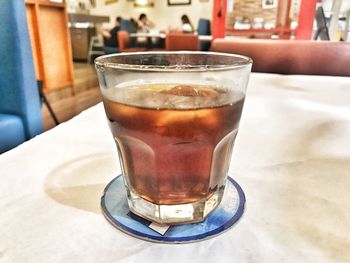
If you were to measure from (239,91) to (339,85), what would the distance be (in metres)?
0.83

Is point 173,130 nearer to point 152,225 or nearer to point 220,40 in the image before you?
point 152,225

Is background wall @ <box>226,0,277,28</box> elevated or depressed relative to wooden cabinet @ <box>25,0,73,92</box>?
elevated

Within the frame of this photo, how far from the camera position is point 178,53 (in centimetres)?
49

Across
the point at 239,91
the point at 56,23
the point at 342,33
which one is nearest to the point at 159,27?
the point at 56,23

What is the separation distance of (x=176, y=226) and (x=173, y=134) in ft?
0.33

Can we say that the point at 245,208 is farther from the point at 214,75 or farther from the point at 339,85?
the point at 339,85

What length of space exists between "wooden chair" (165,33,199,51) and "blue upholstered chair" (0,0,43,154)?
10.0ft

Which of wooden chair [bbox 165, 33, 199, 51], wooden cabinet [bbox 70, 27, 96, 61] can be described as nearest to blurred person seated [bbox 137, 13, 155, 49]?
wooden cabinet [bbox 70, 27, 96, 61]

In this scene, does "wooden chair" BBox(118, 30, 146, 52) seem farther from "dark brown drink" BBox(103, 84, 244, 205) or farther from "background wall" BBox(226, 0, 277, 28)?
"dark brown drink" BBox(103, 84, 244, 205)

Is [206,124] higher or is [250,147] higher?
[206,124]

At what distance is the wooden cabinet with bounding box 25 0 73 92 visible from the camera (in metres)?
3.21

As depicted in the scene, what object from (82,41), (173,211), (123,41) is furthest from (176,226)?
(82,41)

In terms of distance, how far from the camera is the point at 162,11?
9.02 m

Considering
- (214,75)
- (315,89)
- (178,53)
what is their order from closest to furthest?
(214,75) → (178,53) → (315,89)
